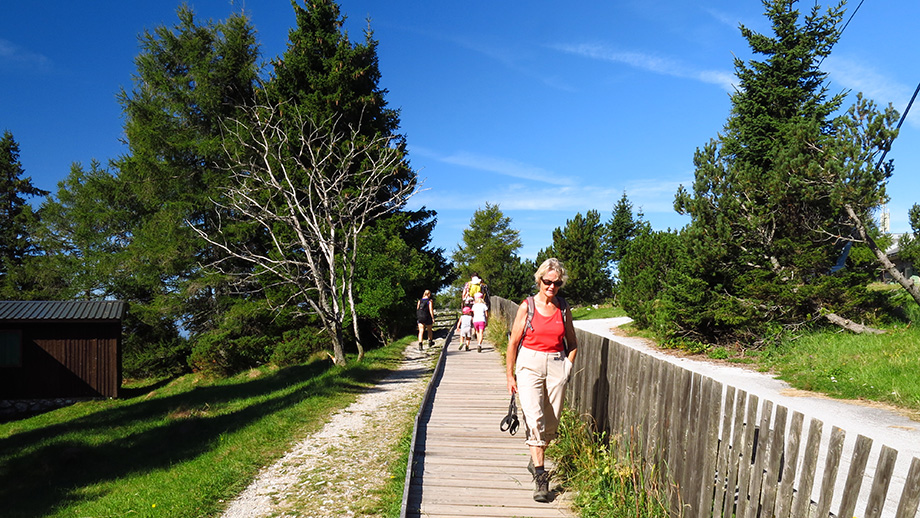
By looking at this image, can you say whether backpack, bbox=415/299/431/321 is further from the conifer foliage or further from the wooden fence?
the wooden fence

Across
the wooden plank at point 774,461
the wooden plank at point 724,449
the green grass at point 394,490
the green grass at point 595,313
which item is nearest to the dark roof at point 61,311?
the green grass at point 394,490

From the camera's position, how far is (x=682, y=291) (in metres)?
16.9

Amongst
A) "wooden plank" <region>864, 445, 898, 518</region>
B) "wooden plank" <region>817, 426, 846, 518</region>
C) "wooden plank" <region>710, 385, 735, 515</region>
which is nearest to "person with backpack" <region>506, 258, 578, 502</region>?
"wooden plank" <region>710, 385, 735, 515</region>

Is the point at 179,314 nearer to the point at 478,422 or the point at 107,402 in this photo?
the point at 107,402

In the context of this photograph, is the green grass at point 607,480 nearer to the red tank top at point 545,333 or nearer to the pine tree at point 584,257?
the red tank top at point 545,333

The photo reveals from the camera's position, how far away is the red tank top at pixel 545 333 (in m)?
4.86

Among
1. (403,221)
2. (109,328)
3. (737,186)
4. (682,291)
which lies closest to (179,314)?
(109,328)

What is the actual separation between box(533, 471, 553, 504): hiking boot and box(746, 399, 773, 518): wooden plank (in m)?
2.02

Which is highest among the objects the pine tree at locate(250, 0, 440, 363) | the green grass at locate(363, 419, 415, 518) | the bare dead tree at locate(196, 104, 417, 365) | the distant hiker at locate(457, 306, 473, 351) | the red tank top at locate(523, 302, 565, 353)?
the pine tree at locate(250, 0, 440, 363)

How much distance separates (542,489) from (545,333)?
1.36 metres

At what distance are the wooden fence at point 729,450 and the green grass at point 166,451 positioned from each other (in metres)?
4.29

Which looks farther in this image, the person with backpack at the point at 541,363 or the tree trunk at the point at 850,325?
the tree trunk at the point at 850,325

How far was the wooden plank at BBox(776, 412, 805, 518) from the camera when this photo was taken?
2736 millimetres

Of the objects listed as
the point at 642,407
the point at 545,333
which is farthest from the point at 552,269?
the point at 642,407
